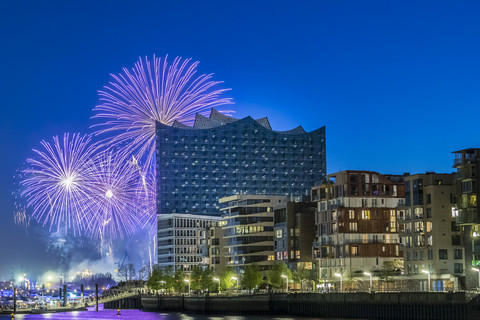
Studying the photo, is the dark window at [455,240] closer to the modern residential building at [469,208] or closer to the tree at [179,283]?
the modern residential building at [469,208]

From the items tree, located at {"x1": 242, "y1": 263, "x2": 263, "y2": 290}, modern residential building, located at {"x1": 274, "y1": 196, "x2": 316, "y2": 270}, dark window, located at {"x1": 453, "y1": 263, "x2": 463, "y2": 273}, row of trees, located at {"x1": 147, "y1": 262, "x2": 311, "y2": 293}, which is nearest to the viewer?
dark window, located at {"x1": 453, "y1": 263, "x2": 463, "y2": 273}

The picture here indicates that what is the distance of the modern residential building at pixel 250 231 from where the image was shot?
186 m

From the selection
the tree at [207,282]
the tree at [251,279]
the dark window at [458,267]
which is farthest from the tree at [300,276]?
the dark window at [458,267]

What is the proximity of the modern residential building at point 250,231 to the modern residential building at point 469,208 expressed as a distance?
6585 centimetres

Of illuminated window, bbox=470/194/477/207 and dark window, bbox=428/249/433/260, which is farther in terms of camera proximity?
dark window, bbox=428/249/433/260

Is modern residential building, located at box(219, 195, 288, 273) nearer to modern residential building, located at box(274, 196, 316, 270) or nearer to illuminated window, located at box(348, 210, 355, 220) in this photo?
modern residential building, located at box(274, 196, 316, 270)

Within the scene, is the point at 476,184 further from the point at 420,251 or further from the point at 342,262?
the point at 342,262

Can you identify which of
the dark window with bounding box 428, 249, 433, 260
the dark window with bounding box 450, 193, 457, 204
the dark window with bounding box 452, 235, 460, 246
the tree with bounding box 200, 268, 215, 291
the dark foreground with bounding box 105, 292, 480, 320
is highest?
the dark window with bounding box 450, 193, 457, 204

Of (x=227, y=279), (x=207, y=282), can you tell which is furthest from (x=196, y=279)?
(x=227, y=279)

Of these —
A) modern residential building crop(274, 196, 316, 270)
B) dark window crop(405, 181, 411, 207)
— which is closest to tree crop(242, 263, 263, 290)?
modern residential building crop(274, 196, 316, 270)

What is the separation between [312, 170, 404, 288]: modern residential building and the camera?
145000mm

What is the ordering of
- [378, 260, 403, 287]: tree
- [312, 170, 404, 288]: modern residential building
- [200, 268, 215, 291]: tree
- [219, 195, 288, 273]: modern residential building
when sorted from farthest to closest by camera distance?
[219, 195, 288, 273]: modern residential building → [200, 268, 215, 291]: tree → [312, 170, 404, 288]: modern residential building → [378, 260, 403, 287]: tree

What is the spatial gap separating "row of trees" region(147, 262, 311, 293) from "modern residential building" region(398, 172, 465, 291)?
24.0 meters

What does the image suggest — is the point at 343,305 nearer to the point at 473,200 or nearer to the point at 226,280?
the point at 473,200
